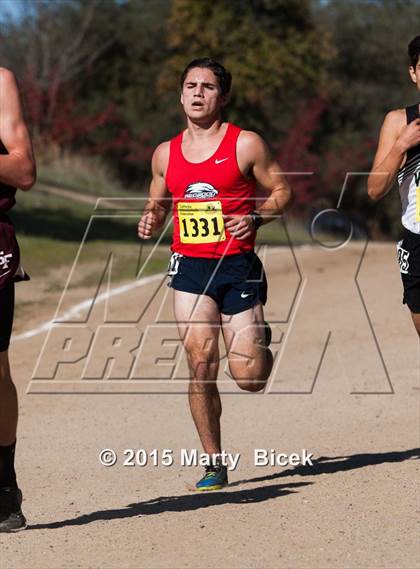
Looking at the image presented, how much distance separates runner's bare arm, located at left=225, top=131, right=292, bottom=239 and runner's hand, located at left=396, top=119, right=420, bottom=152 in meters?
0.94

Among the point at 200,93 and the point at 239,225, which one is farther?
the point at 200,93

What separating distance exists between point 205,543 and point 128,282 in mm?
12312

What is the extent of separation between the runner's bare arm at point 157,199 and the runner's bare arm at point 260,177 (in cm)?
47

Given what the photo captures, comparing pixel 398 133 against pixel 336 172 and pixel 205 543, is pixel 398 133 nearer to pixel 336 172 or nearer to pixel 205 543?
pixel 205 543

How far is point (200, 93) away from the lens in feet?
23.6

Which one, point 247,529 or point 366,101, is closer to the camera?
point 247,529

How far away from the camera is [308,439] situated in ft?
29.2

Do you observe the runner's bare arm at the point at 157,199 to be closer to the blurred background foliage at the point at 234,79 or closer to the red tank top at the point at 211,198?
the red tank top at the point at 211,198

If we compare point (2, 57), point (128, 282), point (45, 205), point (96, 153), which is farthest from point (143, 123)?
point (128, 282)

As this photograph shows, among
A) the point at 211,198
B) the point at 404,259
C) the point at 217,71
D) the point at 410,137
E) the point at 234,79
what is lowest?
the point at 234,79

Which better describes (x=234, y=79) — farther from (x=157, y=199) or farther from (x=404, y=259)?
(x=404, y=259)

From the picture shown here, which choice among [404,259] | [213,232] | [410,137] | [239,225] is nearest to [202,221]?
[213,232]

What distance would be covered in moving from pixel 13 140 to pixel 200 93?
6.07 feet

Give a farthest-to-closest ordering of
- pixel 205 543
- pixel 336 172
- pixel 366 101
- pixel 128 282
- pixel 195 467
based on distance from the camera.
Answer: pixel 366 101, pixel 336 172, pixel 128 282, pixel 195 467, pixel 205 543
